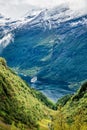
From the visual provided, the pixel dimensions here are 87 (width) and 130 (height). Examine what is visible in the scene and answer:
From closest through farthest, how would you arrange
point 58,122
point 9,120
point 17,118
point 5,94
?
point 58,122 → point 9,120 → point 17,118 → point 5,94

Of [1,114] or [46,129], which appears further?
[46,129]

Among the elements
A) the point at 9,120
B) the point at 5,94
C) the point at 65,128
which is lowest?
the point at 65,128

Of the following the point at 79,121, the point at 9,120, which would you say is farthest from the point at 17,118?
the point at 79,121

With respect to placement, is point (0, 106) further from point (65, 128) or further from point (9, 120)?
point (65, 128)

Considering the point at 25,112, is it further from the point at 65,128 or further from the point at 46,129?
the point at 65,128

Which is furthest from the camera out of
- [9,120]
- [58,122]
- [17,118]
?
[17,118]

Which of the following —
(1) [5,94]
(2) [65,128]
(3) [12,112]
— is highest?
(1) [5,94]

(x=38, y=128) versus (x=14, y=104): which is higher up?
(x=14, y=104)

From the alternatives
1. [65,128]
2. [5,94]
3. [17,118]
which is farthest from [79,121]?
[5,94]

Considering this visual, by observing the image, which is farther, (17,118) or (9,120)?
(17,118)
